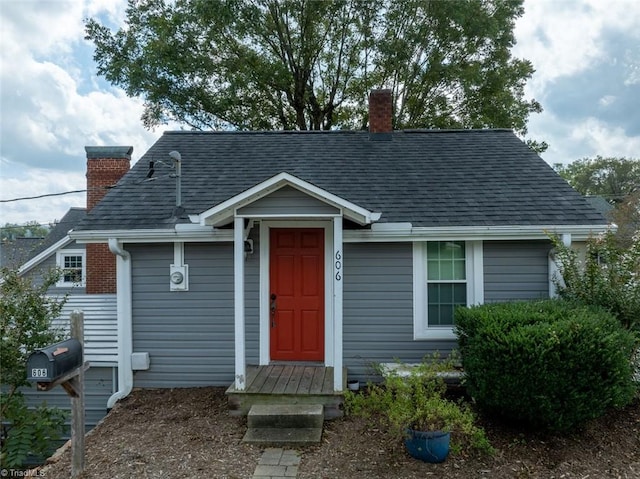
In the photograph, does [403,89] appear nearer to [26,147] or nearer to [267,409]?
[26,147]

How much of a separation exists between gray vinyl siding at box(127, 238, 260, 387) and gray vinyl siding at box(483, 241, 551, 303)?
11.8ft

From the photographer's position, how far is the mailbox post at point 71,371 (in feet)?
11.5

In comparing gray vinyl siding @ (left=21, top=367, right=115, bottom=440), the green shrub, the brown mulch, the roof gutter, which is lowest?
gray vinyl siding @ (left=21, top=367, right=115, bottom=440)

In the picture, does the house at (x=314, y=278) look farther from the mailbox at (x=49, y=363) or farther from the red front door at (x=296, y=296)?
the mailbox at (x=49, y=363)

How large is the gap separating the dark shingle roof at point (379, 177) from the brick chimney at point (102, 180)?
9.49ft

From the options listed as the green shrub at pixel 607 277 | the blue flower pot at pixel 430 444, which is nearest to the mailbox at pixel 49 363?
the blue flower pot at pixel 430 444

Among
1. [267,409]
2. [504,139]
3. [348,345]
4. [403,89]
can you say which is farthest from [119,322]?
[403,89]

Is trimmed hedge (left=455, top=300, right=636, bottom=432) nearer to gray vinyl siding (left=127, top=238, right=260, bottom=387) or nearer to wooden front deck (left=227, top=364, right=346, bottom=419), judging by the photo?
wooden front deck (left=227, top=364, right=346, bottom=419)

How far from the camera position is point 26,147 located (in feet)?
30.0

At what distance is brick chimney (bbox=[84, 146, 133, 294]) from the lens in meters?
10.7

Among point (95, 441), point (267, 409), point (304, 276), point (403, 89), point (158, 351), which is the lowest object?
point (95, 441)

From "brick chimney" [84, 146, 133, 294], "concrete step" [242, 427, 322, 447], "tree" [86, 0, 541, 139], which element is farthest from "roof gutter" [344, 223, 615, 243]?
"tree" [86, 0, 541, 139]

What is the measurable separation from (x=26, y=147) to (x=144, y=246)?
5393mm

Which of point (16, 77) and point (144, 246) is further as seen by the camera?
point (16, 77)
